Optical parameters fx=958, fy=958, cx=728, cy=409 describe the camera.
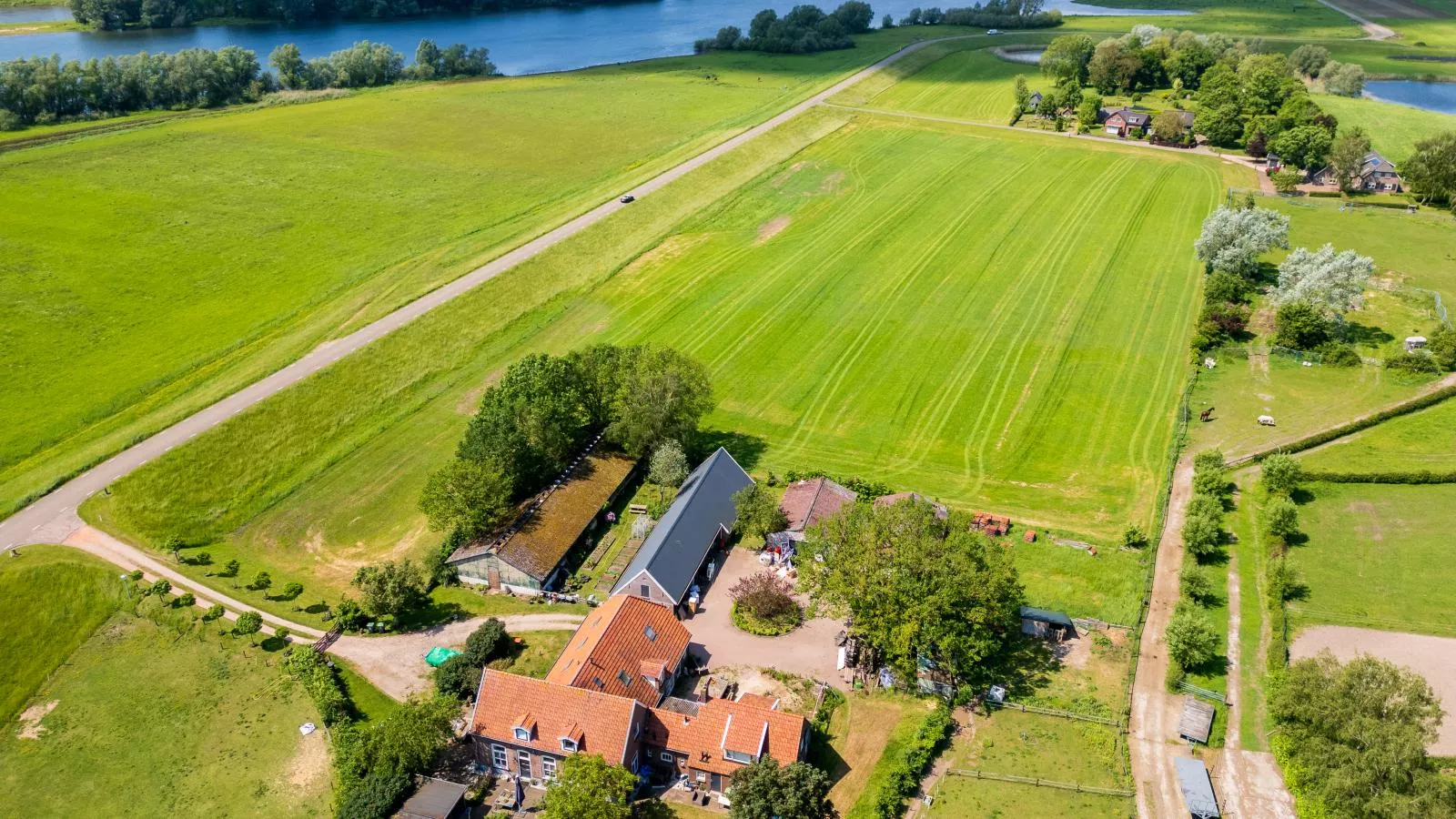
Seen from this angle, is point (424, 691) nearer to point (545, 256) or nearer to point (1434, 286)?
point (545, 256)

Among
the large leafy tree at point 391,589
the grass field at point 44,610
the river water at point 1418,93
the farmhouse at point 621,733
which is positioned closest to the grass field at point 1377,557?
the farmhouse at point 621,733

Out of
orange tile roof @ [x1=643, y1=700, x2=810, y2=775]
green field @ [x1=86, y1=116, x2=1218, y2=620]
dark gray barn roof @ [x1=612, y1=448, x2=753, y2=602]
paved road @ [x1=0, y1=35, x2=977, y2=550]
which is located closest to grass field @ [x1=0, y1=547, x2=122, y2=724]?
paved road @ [x1=0, y1=35, x2=977, y2=550]

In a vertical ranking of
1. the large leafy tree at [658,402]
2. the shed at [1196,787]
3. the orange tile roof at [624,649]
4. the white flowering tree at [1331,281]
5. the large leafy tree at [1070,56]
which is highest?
the large leafy tree at [1070,56]

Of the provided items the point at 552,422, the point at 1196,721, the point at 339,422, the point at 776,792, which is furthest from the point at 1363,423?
the point at 339,422

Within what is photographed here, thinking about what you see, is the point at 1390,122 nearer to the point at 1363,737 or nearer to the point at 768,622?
the point at 1363,737

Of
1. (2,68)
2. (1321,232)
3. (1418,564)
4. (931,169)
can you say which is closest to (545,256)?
(931,169)

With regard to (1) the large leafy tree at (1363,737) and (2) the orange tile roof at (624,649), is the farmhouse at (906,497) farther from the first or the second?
(1) the large leafy tree at (1363,737)

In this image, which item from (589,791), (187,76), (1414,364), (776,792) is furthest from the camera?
(187,76)

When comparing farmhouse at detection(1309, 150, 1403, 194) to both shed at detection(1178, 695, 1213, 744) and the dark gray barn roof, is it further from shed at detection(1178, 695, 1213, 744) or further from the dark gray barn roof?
shed at detection(1178, 695, 1213, 744)
